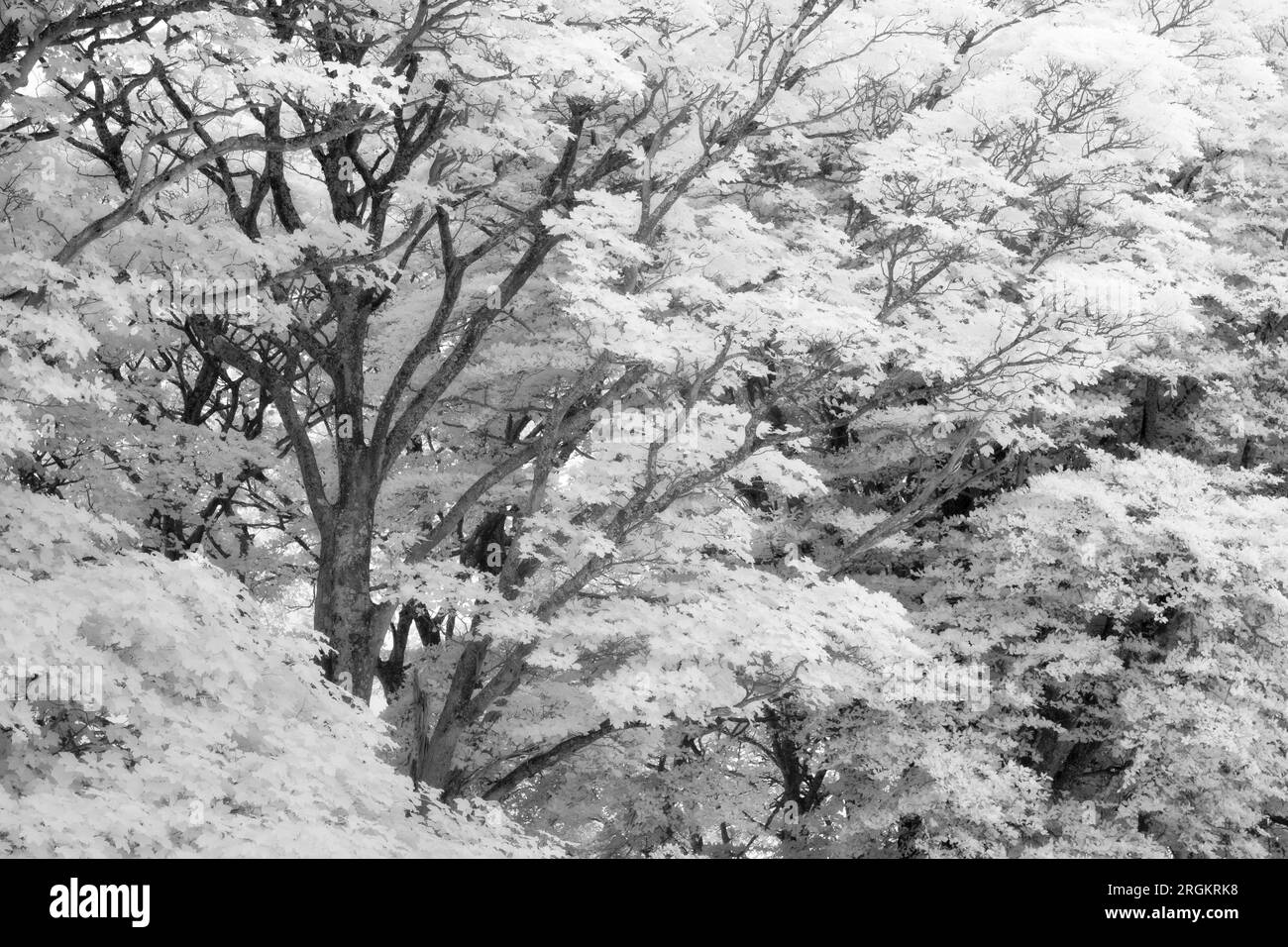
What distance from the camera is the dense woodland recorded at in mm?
9141

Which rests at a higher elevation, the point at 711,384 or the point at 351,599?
the point at 711,384

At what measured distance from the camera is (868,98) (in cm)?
1196

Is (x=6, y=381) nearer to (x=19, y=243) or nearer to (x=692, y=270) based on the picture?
(x=19, y=243)

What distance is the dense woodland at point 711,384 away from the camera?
9.14 meters

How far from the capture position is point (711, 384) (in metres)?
11.7

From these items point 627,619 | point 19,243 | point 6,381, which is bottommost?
point 627,619

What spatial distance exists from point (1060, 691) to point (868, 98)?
6318mm

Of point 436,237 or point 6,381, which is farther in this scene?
point 436,237

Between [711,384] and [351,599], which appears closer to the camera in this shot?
[351,599]

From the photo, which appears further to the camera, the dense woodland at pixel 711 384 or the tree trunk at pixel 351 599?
the tree trunk at pixel 351 599

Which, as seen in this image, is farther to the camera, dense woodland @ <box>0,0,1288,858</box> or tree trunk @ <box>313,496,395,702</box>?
tree trunk @ <box>313,496,395,702</box>

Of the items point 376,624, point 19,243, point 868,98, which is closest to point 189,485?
point 376,624
